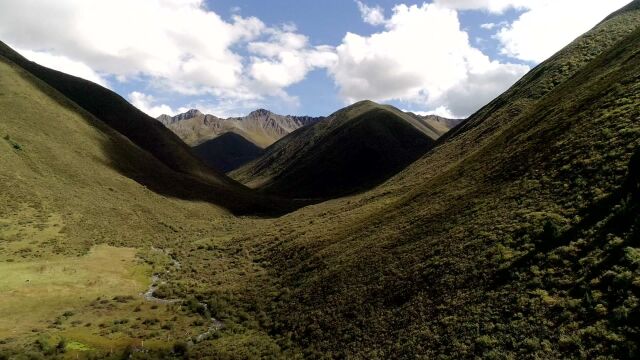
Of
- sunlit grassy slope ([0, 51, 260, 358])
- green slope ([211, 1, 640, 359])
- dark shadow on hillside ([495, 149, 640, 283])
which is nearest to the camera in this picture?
green slope ([211, 1, 640, 359])

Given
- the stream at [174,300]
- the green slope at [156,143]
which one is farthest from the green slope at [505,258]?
the green slope at [156,143]

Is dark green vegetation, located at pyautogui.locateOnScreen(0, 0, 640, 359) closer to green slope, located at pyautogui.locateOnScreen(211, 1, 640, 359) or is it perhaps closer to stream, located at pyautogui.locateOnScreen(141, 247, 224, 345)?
green slope, located at pyautogui.locateOnScreen(211, 1, 640, 359)

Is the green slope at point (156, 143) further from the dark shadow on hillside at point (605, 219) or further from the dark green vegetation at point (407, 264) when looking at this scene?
the dark shadow on hillside at point (605, 219)

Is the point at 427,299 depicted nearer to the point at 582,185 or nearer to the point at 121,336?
the point at 582,185

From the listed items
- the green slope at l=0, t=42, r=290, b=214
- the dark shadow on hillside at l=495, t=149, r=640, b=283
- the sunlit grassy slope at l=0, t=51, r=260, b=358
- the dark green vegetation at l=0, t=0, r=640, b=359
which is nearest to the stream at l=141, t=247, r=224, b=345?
the dark green vegetation at l=0, t=0, r=640, b=359

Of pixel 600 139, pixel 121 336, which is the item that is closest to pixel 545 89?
pixel 600 139

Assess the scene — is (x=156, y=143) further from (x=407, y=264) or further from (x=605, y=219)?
(x=605, y=219)
